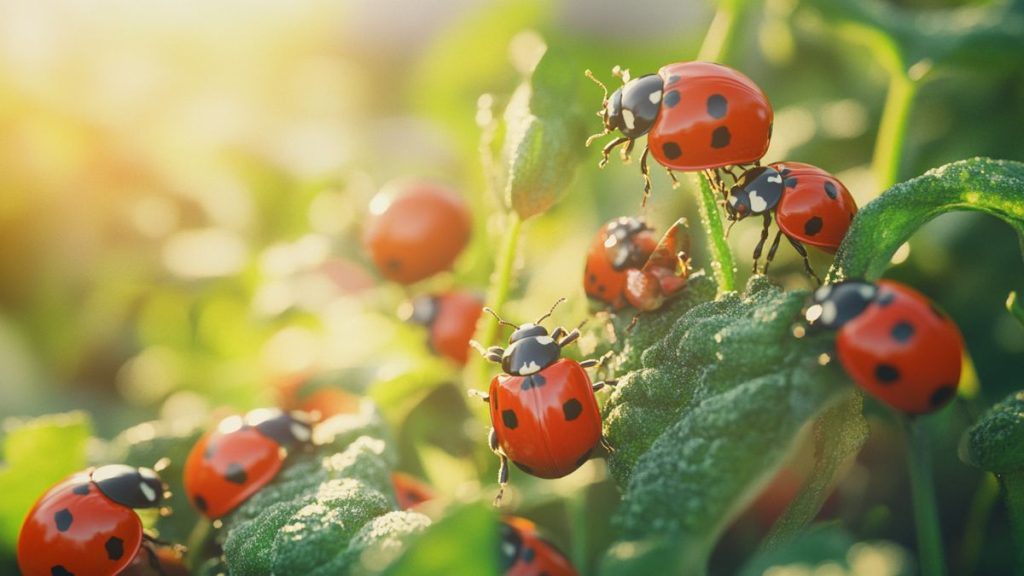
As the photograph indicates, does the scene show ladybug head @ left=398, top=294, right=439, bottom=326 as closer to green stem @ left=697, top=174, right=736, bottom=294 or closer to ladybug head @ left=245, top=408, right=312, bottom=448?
ladybug head @ left=245, top=408, right=312, bottom=448

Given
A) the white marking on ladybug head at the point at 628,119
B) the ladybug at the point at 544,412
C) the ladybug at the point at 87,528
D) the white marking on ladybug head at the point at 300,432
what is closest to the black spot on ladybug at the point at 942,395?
the ladybug at the point at 544,412

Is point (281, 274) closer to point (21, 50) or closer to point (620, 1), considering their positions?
point (21, 50)

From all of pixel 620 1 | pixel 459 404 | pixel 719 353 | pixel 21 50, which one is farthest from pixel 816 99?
pixel 620 1

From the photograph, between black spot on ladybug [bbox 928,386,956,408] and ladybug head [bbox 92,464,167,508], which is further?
ladybug head [bbox 92,464,167,508]

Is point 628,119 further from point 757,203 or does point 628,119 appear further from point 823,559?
point 823,559

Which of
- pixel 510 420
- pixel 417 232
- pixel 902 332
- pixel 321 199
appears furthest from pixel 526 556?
pixel 321 199

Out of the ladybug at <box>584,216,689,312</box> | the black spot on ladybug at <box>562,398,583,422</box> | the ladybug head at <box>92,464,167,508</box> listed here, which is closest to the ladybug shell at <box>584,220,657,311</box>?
the ladybug at <box>584,216,689,312</box>

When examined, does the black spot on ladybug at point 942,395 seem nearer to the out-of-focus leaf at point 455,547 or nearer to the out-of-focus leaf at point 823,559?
the out-of-focus leaf at point 823,559

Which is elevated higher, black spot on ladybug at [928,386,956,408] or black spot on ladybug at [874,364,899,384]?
black spot on ladybug at [874,364,899,384]
